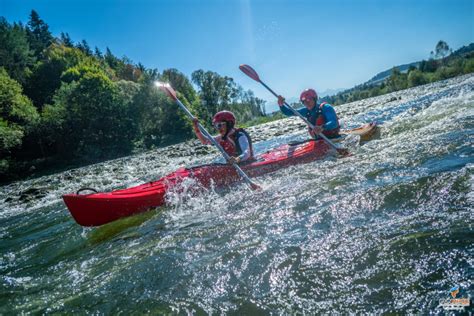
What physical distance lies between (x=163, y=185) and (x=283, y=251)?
11.1 feet

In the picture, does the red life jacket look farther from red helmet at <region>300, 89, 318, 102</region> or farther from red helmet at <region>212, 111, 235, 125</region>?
red helmet at <region>212, 111, 235, 125</region>

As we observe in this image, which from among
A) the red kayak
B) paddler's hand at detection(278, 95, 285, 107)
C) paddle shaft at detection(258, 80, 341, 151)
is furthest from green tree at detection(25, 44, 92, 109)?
the red kayak

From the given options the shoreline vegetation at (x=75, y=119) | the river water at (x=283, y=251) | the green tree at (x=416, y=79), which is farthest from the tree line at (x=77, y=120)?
the green tree at (x=416, y=79)

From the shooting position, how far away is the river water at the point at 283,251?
91.2 inches

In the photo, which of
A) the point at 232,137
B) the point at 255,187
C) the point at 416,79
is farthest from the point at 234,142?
the point at 416,79

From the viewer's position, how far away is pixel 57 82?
157 feet

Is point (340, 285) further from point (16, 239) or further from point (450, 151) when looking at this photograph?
point (16, 239)

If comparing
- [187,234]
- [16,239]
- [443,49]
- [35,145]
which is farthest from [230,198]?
[443,49]

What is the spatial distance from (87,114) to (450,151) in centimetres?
3458

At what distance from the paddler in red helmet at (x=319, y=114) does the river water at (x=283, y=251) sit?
8.79ft

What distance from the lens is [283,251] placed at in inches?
122

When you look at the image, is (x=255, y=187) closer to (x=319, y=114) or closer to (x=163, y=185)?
(x=163, y=185)

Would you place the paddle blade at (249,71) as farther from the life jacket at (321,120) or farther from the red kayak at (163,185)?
the red kayak at (163,185)

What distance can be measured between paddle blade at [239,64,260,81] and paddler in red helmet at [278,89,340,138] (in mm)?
2283
